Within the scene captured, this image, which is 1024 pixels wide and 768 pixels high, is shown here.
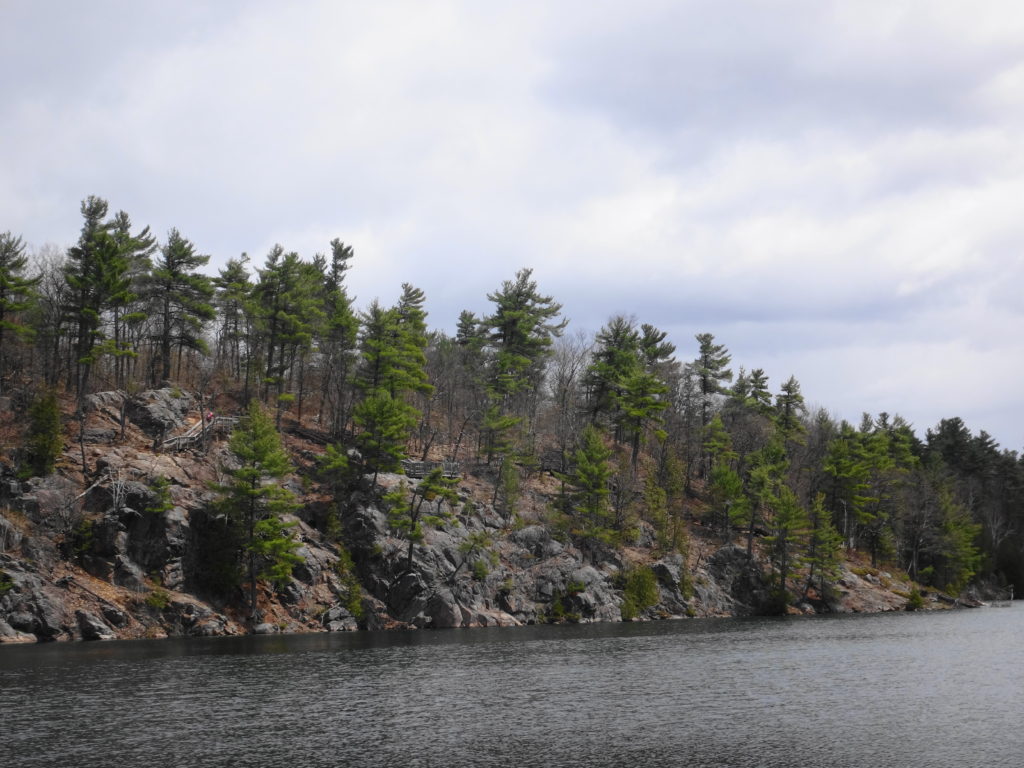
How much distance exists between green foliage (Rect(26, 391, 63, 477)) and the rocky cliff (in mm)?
1190

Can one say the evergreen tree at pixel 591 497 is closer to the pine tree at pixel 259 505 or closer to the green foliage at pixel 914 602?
the pine tree at pixel 259 505

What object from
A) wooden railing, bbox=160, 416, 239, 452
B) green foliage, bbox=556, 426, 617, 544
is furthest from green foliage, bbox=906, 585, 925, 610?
wooden railing, bbox=160, 416, 239, 452

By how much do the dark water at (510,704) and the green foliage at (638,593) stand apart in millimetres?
22825

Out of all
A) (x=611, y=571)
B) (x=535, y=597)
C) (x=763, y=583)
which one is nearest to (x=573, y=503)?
(x=611, y=571)

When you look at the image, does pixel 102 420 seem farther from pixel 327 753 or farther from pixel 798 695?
pixel 798 695

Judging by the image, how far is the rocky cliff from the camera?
56.0 m

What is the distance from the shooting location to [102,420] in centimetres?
7050

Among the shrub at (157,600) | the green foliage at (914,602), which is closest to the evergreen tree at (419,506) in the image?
the shrub at (157,600)

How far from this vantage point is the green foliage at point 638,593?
78938mm

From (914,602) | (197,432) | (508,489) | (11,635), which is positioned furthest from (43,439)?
(914,602)

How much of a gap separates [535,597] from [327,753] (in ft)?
166

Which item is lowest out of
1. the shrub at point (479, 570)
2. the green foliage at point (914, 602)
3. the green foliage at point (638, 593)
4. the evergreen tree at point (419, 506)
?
the green foliage at point (914, 602)

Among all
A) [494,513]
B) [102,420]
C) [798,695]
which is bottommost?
[798,695]

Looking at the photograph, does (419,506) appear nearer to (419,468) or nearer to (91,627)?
(419,468)
